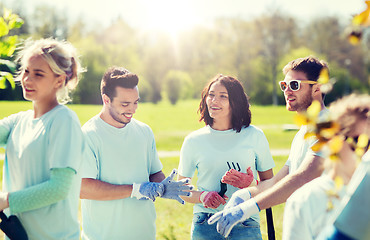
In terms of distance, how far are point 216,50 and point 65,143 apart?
58817 millimetres

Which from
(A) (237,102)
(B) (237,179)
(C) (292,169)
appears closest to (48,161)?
(B) (237,179)

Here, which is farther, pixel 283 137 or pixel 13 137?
pixel 283 137

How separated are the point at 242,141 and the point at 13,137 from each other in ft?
6.10

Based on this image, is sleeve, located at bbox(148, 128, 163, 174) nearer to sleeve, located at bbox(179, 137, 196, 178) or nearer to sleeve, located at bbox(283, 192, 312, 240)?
sleeve, located at bbox(179, 137, 196, 178)

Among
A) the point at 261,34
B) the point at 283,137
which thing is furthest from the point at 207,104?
the point at 261,34

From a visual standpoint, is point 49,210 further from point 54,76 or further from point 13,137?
point 54,76

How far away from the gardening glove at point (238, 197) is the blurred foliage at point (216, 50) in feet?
155

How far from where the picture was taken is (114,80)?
364 cm

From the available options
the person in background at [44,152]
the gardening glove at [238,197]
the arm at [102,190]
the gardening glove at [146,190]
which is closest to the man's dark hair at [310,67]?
the gardening glove at [238,197]

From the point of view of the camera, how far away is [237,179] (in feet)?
11.3

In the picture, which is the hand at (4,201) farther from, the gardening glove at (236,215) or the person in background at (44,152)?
the gardening glove at (236,215)

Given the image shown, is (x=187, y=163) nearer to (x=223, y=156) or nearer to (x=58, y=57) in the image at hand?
(x=223, y=156)

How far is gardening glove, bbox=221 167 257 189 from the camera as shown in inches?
136

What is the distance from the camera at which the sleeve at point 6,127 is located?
255 cm
